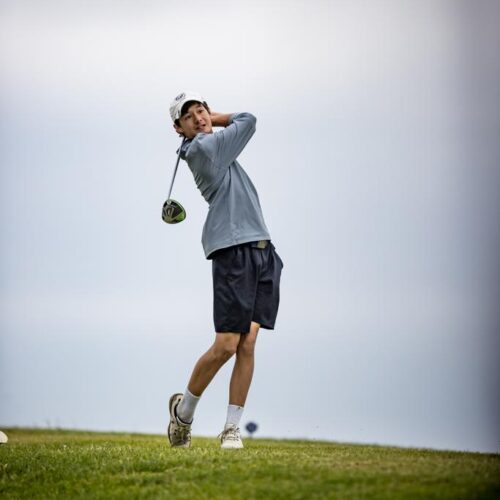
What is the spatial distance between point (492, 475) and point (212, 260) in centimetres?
290

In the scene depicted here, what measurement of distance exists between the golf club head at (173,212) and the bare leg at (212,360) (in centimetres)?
104

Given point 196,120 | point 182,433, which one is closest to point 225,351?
point 182,433

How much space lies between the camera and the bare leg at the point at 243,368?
7.51 metres

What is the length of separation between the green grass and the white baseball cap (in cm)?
269

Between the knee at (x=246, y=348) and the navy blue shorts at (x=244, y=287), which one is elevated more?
the navy blue shorts at (x=244, y=287)

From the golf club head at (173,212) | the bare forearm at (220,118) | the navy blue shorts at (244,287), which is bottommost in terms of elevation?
the navy blue shorts at (244,287)

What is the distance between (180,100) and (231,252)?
1.32 m

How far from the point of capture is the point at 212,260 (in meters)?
7.65

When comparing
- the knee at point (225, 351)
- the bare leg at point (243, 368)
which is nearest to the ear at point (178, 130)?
the bare leg at point (243, 368)

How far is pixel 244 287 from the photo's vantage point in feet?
24.2

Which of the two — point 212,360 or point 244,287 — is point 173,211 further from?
point 212,360

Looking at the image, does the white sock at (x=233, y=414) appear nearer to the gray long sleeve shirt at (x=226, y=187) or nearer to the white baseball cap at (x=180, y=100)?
the gray long sleeve shirt at (x=226, y=187)

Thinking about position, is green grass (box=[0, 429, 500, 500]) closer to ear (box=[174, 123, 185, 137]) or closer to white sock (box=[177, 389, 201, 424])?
white sock (box=[177, 389, 201, 424])

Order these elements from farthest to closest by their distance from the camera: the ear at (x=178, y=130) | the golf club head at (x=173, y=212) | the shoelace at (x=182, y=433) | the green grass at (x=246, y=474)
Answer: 1. the shoelace at (x=182, y=433)
2. the ear at (x=178, y=130)
3. the golf club head at (x=173, y=212)
4. the green grass at (x=246, y=474)
